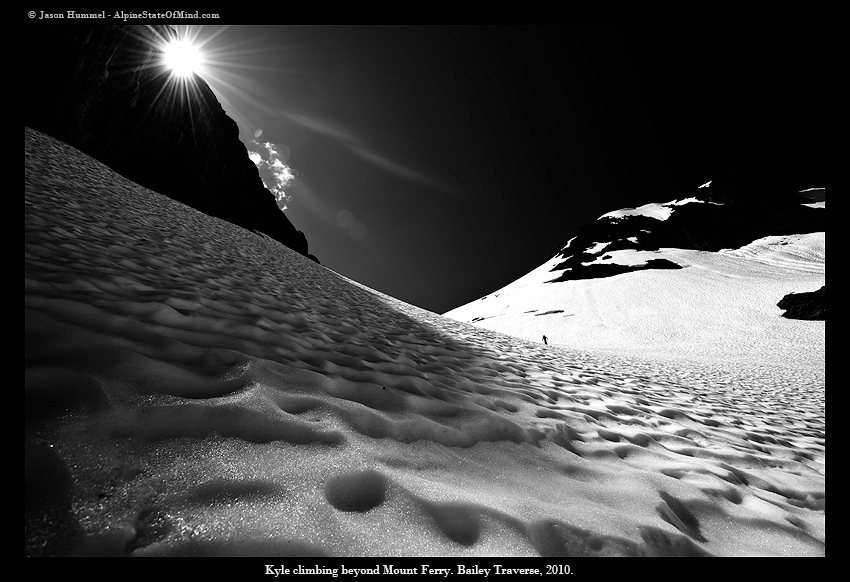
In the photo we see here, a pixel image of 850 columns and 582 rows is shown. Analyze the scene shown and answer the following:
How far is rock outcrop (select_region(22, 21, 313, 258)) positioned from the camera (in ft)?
46.4

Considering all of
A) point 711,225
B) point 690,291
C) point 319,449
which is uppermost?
point 711,225

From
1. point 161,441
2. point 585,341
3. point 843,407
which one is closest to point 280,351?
point 161,441

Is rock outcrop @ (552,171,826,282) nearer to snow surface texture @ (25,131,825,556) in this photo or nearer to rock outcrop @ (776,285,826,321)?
rock outcrop @ (776,285,826,321)

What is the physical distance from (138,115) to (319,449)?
28354mm

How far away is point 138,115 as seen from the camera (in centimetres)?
2031

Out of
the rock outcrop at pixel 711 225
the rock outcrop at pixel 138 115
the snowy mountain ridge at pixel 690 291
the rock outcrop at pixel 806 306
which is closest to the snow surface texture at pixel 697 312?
the snowy mountain ridge at pixel 690 291

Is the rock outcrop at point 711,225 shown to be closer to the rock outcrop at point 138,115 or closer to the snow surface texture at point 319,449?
the rock outcrop at point 138,115

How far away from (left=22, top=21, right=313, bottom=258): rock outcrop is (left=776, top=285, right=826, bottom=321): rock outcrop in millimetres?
44397

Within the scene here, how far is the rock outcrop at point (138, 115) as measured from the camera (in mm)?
14148

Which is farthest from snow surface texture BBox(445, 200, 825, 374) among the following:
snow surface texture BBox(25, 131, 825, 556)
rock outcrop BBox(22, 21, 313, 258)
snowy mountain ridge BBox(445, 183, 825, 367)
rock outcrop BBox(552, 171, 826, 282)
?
rock outcrop BBox(22, 21, 313, 258)

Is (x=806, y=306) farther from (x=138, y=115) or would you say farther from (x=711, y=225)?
(x=711, y=225)

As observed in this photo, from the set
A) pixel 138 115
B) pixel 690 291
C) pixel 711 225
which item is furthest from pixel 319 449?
pixel 711 225

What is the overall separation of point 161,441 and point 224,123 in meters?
38.9

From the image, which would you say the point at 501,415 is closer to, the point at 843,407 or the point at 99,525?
the point at 99,525
